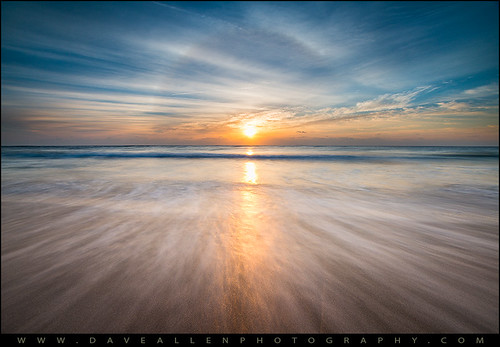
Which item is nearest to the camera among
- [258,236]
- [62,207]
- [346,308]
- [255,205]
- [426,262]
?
[346,308]

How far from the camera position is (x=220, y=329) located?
1.86 metres

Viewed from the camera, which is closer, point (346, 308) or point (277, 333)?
point (277, 333)

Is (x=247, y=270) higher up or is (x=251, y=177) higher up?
(x=247, y=270)

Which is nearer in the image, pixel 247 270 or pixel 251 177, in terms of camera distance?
pixel 247 270

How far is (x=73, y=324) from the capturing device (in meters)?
1.91

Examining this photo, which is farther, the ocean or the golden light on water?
the golden light on water

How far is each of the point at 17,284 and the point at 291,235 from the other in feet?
12.3

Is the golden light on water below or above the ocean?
below

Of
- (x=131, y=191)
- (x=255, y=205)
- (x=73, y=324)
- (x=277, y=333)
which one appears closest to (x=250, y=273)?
(x=277, y=333)

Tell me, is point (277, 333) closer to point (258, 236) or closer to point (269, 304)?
point (269, 304)

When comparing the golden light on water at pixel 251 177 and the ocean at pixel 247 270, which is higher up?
the ocean at pixel 247 270

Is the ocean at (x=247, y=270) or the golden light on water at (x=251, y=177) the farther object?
the golden light on water at (x=251, y=177)
